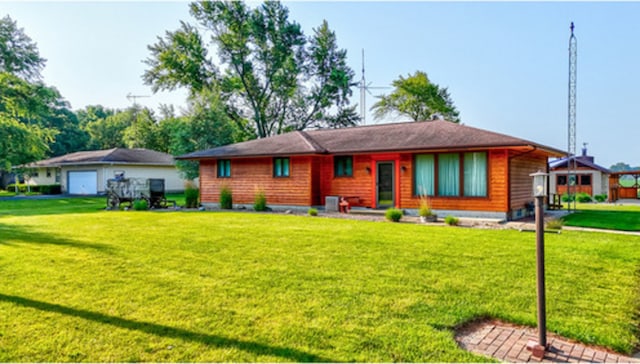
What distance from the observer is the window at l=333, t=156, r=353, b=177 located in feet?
49.2

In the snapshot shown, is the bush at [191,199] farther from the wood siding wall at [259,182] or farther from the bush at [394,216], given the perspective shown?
the bush at [394,216]

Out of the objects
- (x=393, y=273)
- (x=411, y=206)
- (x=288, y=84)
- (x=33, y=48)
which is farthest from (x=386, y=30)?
(x=33, y=48)

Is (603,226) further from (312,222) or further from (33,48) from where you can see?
(33,48)

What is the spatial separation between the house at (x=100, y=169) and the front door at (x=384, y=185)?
2063 cm

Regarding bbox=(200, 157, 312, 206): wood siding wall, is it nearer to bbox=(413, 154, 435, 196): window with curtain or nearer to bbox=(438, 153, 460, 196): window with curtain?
bbox=(413, 154, 435, 196): window with curtain

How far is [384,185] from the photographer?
1450 centimetres

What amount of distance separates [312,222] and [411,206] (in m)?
4.23

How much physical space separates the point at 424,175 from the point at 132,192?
1303 cm

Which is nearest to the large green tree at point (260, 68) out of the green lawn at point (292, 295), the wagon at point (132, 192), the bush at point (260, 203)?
the wagon at point (132, 192)

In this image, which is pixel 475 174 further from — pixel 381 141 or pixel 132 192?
pixel 132 192

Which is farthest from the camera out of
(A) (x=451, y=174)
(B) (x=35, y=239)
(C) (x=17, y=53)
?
(C) (x=17, y=53)

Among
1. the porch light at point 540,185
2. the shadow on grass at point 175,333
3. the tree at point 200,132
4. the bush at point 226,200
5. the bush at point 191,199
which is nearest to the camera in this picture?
A: the shadow on grass at point 175,333

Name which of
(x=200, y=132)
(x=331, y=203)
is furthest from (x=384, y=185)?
(x=200, y=132)

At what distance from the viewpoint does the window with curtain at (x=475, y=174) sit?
40.3 ft
